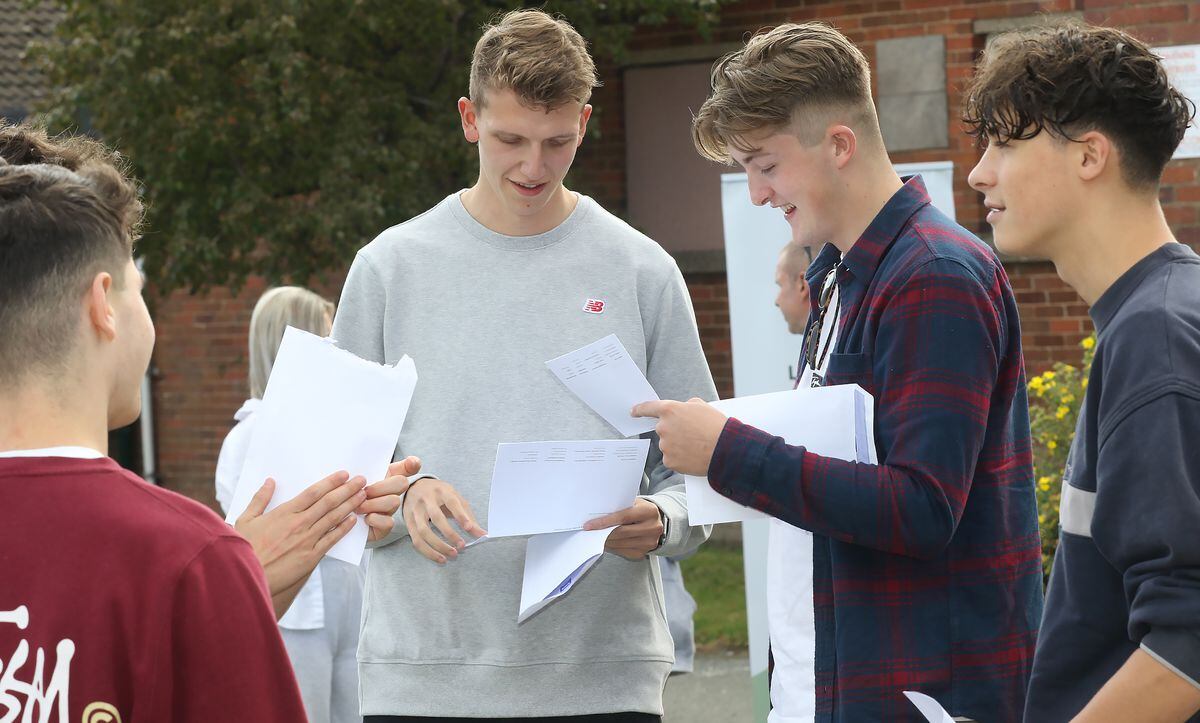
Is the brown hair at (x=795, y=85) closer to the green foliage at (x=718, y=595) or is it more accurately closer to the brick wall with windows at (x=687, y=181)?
the brick wall with windows at (x=687, y=181)

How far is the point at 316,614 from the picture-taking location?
412 centimetres

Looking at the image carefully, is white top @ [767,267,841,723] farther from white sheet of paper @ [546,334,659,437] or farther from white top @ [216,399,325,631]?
white top @ [216,399,325,631]

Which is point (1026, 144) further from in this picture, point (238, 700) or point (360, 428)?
point (238, 700)

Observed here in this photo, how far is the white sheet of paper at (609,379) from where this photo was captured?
2.38m

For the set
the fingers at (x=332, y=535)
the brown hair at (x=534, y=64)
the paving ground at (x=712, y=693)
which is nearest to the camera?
the fingers at (x=332, y=535)

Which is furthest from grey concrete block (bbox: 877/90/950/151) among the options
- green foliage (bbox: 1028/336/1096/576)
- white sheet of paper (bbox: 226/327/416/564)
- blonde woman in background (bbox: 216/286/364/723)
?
white sheet of paper (bbox: 226/327/416/564)

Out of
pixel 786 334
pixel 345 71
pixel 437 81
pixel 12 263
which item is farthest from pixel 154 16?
pixel 12 263

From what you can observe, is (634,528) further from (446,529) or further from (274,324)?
(274,324)

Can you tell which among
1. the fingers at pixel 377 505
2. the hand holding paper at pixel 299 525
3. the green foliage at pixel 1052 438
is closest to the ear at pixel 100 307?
the hand holding paper at pixel 299 525

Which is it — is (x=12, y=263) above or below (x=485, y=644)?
above

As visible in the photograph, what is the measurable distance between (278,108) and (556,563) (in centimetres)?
600

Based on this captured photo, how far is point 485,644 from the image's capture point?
2.61 m

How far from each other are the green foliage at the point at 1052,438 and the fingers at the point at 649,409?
3.32 metres

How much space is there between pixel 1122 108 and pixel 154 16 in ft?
23.8
